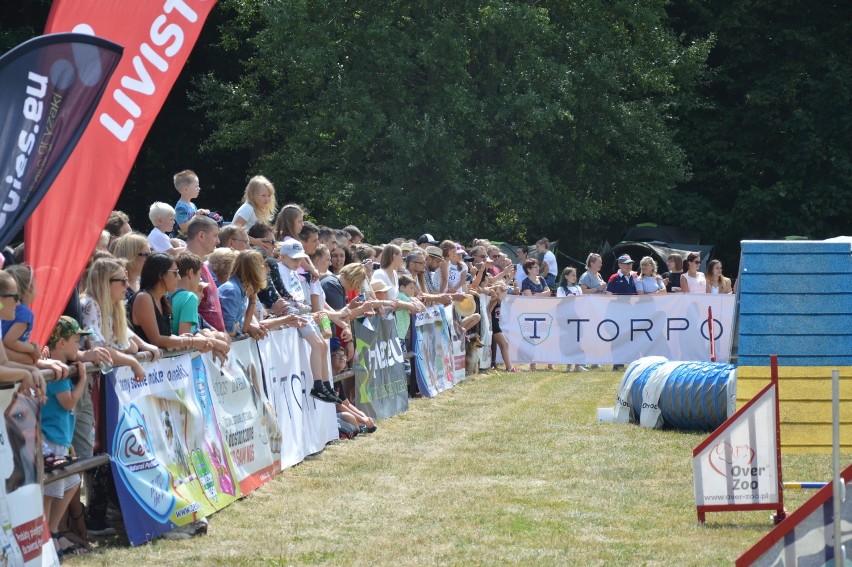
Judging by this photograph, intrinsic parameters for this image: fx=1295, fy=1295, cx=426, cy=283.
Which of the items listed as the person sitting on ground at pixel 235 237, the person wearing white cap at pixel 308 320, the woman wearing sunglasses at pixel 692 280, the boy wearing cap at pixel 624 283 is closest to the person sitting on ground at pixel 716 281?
the woman wearing sunglasses at pixel 692 280

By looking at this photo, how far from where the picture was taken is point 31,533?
6492 millimetres

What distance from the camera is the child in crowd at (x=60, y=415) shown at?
7.33 m

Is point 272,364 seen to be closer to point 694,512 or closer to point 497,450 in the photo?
point 497,450

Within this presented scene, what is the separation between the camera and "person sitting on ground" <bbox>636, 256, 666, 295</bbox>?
2445 cm

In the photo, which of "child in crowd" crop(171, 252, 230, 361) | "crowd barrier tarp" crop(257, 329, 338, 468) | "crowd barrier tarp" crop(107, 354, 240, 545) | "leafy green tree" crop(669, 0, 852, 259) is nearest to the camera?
"crowd barrier tarp" crop(107, 354, 240, 545)

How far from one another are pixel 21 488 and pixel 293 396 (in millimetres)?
5431

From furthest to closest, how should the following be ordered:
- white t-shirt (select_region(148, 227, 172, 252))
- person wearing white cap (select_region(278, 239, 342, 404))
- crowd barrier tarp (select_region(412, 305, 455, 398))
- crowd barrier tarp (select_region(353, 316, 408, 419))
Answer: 1. crowd barrier tarp (select_region(412, 305, 455, 398))
2. crowd barrier tarp (select_region(353, 316, 408, 419))
3. person wearing white cap (select_region(278, 239, 342, 404))
4. white t-shirt (select_region(148, 227, 172, 252))

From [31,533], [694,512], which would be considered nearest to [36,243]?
[31,533]

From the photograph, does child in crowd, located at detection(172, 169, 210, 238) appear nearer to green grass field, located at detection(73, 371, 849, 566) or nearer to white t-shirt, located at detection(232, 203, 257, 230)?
white t-shirt, located at detection(232, 203, 257, 230)

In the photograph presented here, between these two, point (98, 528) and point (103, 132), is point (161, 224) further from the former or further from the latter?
point (98, 528)

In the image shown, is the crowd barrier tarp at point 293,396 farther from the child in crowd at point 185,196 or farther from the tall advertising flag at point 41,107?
the tall advertising flag at point 41,107

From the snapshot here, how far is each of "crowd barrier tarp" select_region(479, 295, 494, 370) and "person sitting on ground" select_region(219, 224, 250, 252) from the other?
34.7 ft

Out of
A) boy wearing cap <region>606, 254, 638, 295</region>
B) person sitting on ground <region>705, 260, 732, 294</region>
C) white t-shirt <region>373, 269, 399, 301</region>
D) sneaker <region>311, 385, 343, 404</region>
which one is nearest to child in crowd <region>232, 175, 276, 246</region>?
sneaker <region>311, 385, 343, 404</region>

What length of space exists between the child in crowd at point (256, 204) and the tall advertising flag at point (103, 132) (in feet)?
12.7
